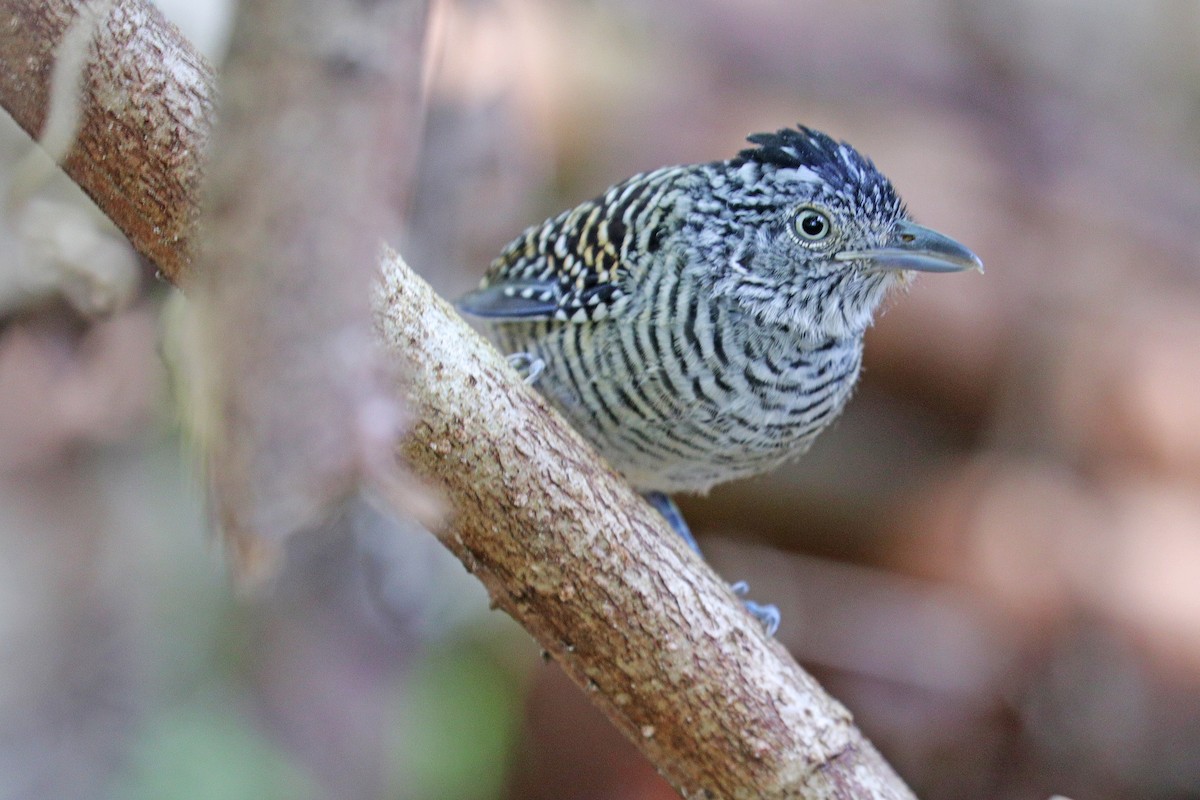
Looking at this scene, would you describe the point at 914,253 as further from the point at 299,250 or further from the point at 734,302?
the point at 299,250

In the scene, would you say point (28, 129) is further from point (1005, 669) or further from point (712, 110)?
point (1005, 669)

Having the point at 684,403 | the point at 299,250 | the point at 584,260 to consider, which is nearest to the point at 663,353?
the point at 684,403

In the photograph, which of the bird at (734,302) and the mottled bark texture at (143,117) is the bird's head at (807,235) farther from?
the mottled bark texture at (143,117)

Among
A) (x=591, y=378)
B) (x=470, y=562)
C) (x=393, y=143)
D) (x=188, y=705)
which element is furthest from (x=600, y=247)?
(x=188, y=705)

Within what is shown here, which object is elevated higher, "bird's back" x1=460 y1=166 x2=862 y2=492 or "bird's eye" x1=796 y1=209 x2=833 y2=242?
"bird's eye" x1=796 y1=209 x2=833 y2=242

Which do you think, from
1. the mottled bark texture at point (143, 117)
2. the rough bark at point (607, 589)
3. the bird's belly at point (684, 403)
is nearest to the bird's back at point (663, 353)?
the bird's belly at point (684, 403)

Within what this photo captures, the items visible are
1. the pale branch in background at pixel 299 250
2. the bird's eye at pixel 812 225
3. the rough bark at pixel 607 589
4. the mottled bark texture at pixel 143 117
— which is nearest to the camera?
the pale branch in background at pixel 299 250

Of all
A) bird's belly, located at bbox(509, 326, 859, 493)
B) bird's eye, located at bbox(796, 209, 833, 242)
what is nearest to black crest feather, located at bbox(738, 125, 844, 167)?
bird's eye, located at bbox(796, 209, 833, 242)

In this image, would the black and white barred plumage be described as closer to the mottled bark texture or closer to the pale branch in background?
the mottled bark texture
